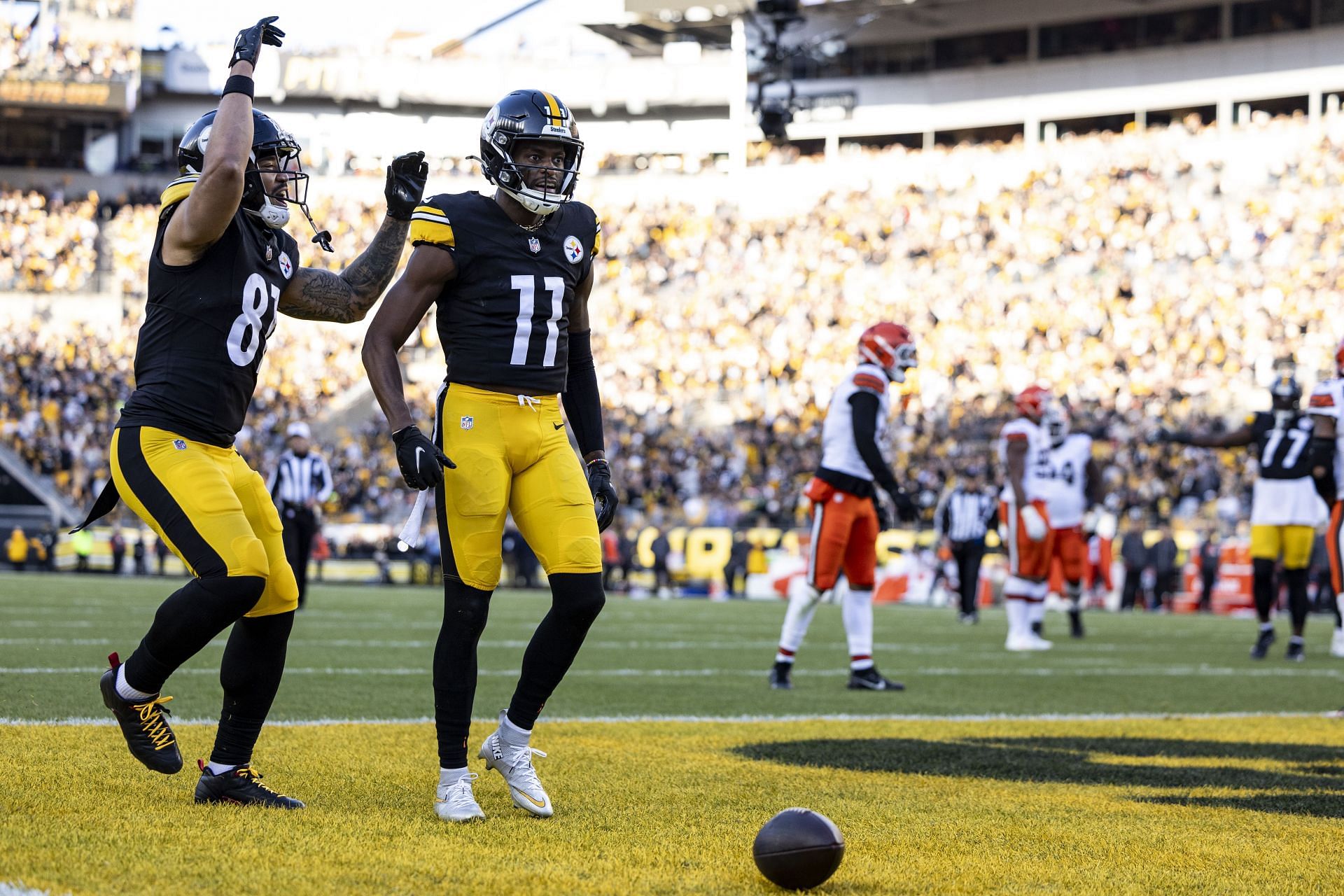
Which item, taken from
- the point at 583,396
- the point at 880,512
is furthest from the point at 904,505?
the point at 583,396

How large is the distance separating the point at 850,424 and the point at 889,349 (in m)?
0.51

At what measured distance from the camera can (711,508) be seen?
2633 centimetres

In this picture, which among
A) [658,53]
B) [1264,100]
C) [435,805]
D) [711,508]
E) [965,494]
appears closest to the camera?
[435,805]

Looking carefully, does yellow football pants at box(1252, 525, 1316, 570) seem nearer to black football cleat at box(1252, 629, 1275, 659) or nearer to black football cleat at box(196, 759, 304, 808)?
black football cleat at box(1252, 629, 1275, 659)

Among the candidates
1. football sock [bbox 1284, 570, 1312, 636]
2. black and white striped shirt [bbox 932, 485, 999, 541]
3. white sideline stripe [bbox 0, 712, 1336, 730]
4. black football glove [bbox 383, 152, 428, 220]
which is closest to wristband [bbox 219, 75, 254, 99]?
black football glove [bbox 383, 152, 428, 220]

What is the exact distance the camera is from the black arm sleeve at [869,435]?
8594 mm

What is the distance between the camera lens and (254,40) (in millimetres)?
Answer: 4336

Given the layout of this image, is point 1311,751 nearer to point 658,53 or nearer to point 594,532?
point 594,532

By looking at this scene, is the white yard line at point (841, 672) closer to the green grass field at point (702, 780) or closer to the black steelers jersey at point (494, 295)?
the green grass field at point (702, 780)

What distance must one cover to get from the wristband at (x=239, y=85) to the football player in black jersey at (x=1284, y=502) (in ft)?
30.0

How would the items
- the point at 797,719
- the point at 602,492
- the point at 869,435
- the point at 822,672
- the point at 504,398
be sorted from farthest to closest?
the point at 822,672
the point at 869,435
the point at 797,719
the point at 602,492
the point at 504,398

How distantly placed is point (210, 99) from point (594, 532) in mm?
47539

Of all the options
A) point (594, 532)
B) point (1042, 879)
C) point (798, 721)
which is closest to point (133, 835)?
point (594, 532)

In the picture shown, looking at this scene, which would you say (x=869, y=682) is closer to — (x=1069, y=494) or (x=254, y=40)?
(x=1069, y=494)
